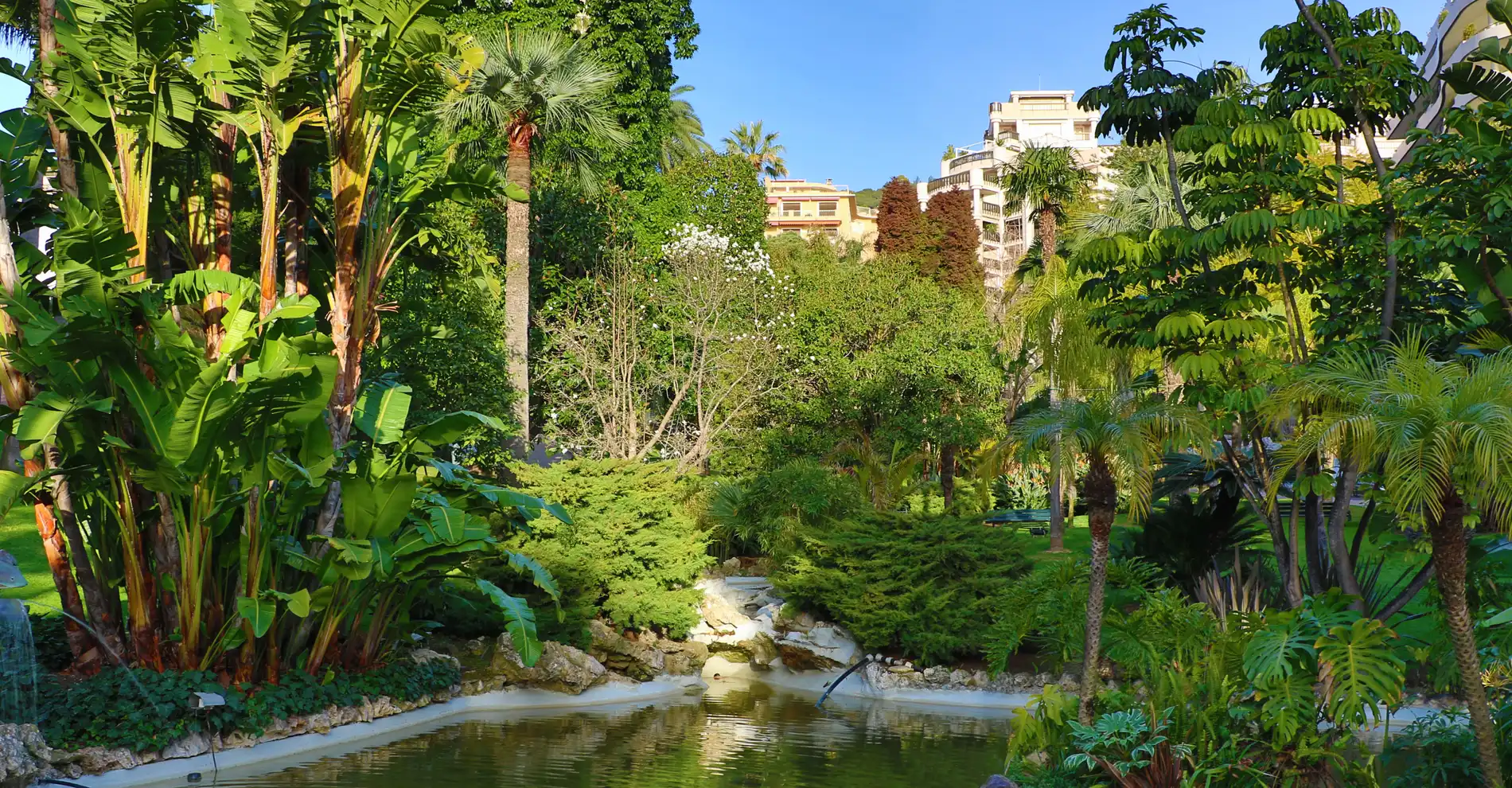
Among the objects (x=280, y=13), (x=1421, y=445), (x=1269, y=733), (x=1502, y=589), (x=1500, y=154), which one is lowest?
(x=1269, y=733)

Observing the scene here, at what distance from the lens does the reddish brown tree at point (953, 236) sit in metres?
54.2

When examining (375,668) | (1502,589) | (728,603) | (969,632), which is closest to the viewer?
(1502,589)

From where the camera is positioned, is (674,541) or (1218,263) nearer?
(674,541)

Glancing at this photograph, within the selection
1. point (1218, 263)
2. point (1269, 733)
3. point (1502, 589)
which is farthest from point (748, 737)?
point (1218, 263)

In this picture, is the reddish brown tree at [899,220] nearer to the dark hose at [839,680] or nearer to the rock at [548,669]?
the dark hose at [839,680]

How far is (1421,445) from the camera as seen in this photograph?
7.40 meters

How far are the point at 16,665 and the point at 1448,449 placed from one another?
10.7 metres

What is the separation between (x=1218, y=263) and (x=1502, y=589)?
49.8 feet

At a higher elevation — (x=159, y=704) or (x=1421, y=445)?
(x=1421, y=445)

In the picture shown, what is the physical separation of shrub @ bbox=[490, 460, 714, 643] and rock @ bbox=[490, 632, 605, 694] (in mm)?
700

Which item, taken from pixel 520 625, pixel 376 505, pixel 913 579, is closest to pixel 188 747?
pixel 376 505

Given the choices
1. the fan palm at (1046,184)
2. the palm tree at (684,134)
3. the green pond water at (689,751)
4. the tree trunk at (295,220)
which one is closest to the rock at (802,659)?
the green pond water at (689,751)

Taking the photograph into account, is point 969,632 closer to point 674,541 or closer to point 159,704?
point 674,541

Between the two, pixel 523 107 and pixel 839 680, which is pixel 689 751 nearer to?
pixel 839 680
